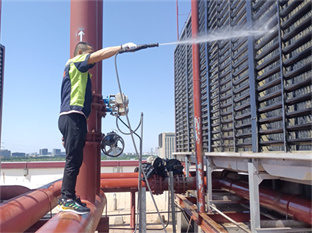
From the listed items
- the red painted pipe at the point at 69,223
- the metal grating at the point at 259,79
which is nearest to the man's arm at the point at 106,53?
the red painted pipe at the point at 69,223

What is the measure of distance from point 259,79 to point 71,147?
2764 mm

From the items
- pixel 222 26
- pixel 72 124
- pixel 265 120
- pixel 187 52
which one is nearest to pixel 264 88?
pixel 265 120

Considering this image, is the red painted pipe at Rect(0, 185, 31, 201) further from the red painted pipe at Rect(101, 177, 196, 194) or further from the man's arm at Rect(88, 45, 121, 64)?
the man's arm at Rect(88, 45, 121, 64)

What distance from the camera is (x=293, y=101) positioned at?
3.12m

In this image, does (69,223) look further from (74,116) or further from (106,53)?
(106,53)

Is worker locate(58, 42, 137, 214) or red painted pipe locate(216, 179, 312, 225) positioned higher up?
worker locate(58, 42, 137, 214)

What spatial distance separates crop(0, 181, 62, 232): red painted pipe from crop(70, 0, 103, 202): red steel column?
0.54 m

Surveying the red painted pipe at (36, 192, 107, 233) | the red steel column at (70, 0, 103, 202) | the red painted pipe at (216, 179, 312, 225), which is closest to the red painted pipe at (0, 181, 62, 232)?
the red painted pipe at (36, 192, 107, 233)

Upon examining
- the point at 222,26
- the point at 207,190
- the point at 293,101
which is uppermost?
the point at 222,26

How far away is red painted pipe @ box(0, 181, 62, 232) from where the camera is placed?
8.98 ft

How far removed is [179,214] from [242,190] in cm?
405

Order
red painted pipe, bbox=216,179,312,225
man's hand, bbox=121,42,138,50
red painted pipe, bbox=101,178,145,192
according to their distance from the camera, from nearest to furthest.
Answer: man's hand, bbox=121,42,138,50 < red painted pipe, bbox=216,179,312,225 < red painted pipe, bbox=101,178,145,192

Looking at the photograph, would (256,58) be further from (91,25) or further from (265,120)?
(91,25)

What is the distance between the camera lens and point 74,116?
3.07m
